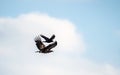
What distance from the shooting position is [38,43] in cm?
7038

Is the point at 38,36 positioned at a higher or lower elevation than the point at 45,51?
higher

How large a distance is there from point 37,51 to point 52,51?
322 centimetres

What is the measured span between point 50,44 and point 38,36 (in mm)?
4450

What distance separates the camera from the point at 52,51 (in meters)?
69.1

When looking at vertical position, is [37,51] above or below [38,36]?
below

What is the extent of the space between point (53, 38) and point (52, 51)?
164 inches

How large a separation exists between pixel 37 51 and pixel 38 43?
2681 millimetres

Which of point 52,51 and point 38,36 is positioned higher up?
point 38,36

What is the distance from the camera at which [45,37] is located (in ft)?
237

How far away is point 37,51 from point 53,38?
5786 millimetres

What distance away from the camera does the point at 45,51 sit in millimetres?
69125

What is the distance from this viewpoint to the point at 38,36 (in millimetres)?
72250

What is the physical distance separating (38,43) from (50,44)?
2.88m
